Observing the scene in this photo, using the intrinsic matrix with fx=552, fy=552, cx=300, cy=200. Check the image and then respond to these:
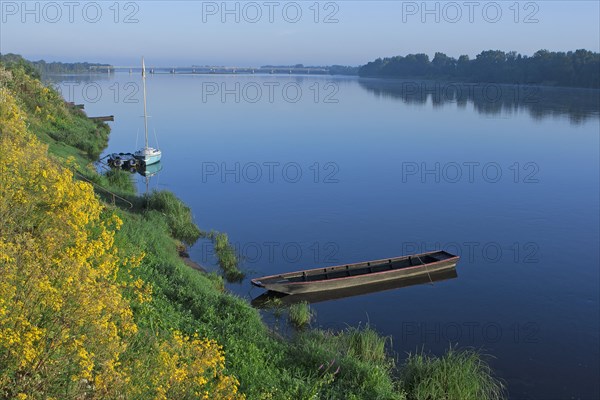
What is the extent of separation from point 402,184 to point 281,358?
32093mm

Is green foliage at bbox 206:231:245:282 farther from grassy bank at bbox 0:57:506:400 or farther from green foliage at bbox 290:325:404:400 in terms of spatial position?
green foliage at bbox 290:325:404:400

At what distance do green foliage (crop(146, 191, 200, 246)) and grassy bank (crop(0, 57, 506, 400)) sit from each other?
6020mm

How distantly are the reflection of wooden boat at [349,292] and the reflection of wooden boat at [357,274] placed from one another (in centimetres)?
21

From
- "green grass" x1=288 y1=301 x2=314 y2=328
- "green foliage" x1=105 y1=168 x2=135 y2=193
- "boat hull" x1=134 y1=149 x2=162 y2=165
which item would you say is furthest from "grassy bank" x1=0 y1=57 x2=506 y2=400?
"boat hull" x1=134 y1=149 x2=162 y2=165

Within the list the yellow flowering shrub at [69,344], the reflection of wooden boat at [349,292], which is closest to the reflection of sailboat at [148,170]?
the reflection of wooden boat at [349,292]

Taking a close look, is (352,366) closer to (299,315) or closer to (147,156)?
(299,315)

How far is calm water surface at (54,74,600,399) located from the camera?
21.1 m

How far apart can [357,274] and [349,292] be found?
1109 millimetres

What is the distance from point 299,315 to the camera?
20.4m

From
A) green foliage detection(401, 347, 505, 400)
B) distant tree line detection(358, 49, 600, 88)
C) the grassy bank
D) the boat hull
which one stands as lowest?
green foliage detection(401, 347, 505, 400)

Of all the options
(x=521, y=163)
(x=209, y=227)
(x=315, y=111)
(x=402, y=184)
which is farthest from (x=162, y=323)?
(x=315, y=111)

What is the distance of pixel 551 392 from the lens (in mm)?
17078

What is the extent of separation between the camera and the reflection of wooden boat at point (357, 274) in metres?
23.0

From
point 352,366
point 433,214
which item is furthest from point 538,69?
point 352,366
